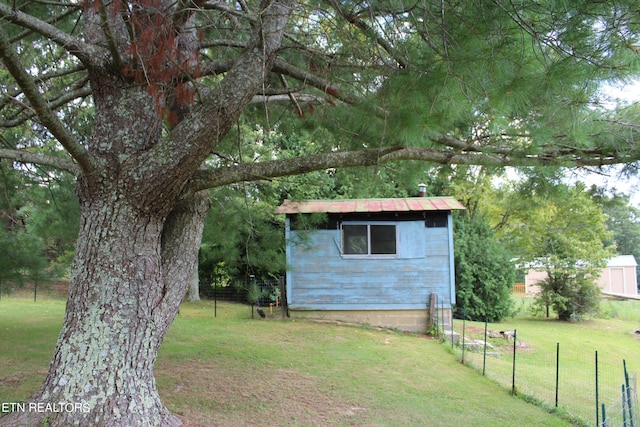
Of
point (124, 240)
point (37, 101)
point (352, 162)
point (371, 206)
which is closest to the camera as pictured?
point (37, 101)

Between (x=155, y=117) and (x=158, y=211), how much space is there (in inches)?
34.5

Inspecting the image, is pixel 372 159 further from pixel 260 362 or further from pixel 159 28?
pixel 260 362

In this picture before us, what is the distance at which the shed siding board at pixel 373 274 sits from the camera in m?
10.6

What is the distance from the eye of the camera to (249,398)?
15.4 feet

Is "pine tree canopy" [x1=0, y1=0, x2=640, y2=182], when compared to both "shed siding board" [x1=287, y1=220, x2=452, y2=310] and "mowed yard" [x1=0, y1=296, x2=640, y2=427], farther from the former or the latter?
"shed siding board" [x1=287, y1=220, x2=452, y2=310]

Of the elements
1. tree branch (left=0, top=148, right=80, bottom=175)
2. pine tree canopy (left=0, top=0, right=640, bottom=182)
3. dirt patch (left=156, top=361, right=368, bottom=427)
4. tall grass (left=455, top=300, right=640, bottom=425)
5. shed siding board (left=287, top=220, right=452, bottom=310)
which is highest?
pine tree canopy (left=0, top=0, right=640, bottom=182)

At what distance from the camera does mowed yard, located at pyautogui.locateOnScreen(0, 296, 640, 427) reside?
→ 4363 millimetres

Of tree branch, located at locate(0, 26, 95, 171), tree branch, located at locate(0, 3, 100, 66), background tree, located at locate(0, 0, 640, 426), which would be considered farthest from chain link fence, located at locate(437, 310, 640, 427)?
tree branch, located at locate(0, 3, 100, 66)

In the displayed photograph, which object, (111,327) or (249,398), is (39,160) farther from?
(249,398)

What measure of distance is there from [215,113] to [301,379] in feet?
12.3

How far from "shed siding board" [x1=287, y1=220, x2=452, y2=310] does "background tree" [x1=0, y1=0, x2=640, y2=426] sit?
6.58 m

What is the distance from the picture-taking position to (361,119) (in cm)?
434

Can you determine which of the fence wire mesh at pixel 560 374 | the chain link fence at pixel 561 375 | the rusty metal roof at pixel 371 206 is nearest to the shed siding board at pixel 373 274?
the rusty metal roof at pixel 371 206

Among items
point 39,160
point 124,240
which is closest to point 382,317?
point 124,240
